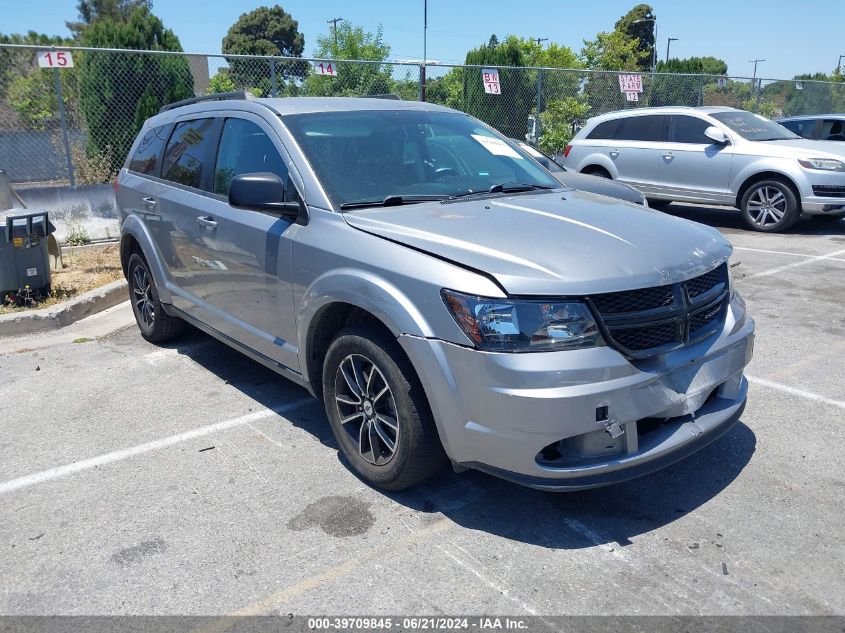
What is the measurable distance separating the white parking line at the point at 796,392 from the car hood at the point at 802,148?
682cm

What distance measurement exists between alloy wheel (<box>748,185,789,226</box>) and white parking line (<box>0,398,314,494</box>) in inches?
340

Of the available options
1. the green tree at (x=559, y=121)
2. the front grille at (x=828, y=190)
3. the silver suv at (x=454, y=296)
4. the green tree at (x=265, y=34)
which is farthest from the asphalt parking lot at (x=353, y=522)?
the green tree at (x=265, y=34)

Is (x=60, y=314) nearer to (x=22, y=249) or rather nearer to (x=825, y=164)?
(x=22, y=249)

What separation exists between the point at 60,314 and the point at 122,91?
7438 mm

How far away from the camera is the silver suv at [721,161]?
1053 centimetres

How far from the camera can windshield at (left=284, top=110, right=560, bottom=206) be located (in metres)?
4.04

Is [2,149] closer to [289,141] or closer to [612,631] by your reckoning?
[289,141]

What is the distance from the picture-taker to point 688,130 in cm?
1171

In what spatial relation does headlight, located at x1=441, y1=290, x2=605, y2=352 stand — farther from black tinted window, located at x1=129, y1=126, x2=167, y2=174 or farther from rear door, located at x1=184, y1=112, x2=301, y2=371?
black tinted window, located at x1=129, y1=126, x2=167, y2=174

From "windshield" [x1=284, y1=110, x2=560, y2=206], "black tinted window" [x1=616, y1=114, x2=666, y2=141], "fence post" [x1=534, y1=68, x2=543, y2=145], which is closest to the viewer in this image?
"windshield" [x1=284, y1=110, x2=560, y2=206]

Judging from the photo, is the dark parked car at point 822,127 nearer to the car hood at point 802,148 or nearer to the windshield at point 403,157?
the car hood at point 802,148

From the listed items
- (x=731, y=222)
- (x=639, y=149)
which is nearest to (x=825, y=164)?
(x=731, y=222)

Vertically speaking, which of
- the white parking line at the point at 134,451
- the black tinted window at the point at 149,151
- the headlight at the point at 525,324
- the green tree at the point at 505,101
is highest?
the green tree at the point at 505,101

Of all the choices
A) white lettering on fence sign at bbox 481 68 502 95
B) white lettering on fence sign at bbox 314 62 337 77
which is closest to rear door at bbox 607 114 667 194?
white lettering on fence sign at bbox 481 68 502 95
